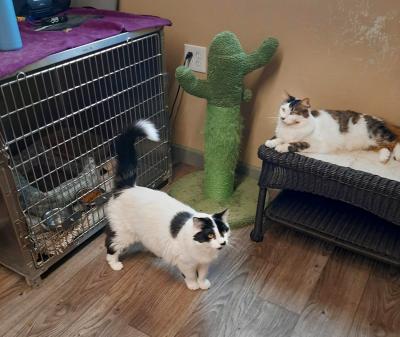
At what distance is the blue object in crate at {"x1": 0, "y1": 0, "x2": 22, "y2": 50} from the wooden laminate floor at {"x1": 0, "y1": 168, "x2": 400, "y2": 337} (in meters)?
0.78

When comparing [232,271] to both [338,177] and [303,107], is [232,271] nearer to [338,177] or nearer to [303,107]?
[338,177]

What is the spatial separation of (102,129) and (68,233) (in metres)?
0.41

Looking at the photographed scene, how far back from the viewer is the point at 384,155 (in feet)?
4.33

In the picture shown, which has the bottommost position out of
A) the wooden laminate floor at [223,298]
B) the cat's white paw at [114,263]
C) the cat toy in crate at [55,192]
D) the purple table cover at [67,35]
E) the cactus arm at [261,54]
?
the wooden laminate floor at [223,298]

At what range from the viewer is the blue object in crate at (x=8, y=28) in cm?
114

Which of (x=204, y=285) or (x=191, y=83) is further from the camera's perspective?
(x=191, y=83)

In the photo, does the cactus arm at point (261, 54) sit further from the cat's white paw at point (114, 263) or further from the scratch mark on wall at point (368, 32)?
the cat's white paw at point (114, 263)

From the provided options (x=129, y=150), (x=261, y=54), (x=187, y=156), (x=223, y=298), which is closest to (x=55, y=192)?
(x=129, y=150)

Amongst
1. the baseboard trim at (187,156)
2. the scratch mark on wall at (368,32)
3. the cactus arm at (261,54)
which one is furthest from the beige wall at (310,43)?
the baseboard trim at (187,156)

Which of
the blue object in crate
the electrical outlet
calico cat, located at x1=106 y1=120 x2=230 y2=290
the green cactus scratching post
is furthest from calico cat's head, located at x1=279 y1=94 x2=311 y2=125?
the blue object in crate

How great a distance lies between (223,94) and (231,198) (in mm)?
484

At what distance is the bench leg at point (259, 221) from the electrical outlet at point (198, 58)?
26.1 inches

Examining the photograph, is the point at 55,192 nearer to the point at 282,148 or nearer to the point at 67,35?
the point at 67,35

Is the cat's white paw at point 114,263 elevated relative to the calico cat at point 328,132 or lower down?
lower down
